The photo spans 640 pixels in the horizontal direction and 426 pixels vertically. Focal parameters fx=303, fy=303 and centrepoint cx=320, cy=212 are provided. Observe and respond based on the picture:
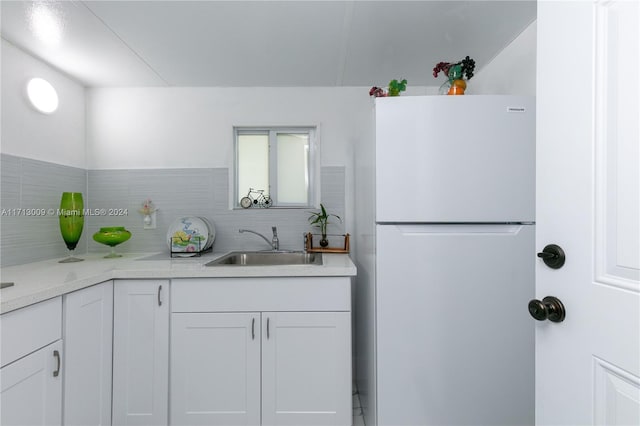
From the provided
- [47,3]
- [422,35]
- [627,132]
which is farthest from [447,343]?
[47,3]

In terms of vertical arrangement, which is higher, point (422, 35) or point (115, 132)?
point (422, 35)

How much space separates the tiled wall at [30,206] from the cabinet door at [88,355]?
68 centimetres

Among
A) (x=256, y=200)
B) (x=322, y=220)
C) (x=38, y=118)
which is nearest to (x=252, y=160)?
(x=256, y=200)

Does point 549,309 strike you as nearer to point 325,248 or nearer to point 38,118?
point 325,248

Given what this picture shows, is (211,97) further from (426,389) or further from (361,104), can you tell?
(426,389)

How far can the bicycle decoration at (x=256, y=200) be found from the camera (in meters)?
2.29

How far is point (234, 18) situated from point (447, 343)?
6.09 ft

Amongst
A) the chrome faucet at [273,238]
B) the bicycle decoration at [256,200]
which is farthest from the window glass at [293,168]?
the chrome faucet at [273,238]

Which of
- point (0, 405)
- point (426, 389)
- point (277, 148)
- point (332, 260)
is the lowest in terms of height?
point (426, 389)

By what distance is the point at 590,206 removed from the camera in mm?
643

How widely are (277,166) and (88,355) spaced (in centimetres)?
159

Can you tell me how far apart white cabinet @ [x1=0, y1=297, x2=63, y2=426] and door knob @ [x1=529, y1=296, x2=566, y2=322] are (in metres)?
1.61

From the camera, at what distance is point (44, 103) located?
73.1 inches

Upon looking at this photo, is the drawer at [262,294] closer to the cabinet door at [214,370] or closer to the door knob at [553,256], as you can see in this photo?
the cabinet door at [214,370]
